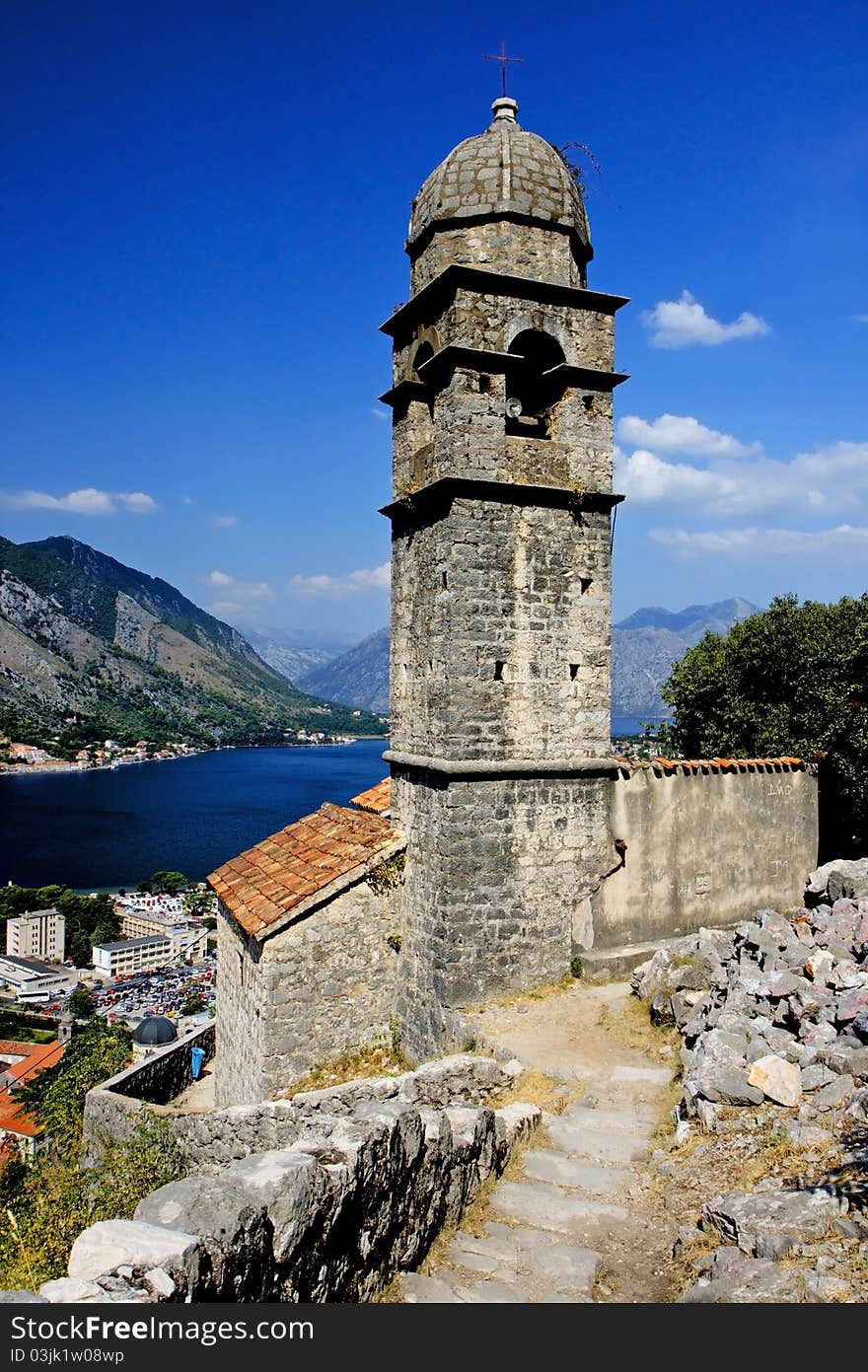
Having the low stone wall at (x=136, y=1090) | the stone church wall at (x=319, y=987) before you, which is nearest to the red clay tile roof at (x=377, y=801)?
the stone church wall at (x=319, y=987)

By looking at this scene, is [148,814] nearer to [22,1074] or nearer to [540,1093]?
[22,1074]

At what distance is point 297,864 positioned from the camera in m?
11.0

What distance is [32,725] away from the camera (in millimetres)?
142250

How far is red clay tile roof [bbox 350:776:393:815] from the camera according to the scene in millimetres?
11844

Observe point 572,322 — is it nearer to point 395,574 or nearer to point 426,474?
point 426,474

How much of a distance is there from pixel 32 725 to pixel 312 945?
146434 millimetres

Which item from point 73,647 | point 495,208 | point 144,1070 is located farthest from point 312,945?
point 73,647

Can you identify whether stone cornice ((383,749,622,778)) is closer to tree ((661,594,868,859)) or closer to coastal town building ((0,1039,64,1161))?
tree ((661,594,868,859))

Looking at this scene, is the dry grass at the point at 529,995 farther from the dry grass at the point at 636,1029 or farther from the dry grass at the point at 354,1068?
the dry grass at the point at 354,1068

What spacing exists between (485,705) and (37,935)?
214 ft

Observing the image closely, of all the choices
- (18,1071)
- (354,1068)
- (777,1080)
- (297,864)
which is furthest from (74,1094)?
(18,1071)

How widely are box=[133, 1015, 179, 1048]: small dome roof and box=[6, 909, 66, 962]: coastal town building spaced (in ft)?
154

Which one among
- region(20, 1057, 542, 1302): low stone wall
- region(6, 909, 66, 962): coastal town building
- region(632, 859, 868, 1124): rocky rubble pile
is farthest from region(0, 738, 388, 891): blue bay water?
region(20, 1057, 542, 1302): low stone wall

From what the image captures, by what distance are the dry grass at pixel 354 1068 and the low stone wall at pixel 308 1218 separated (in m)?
3.98
